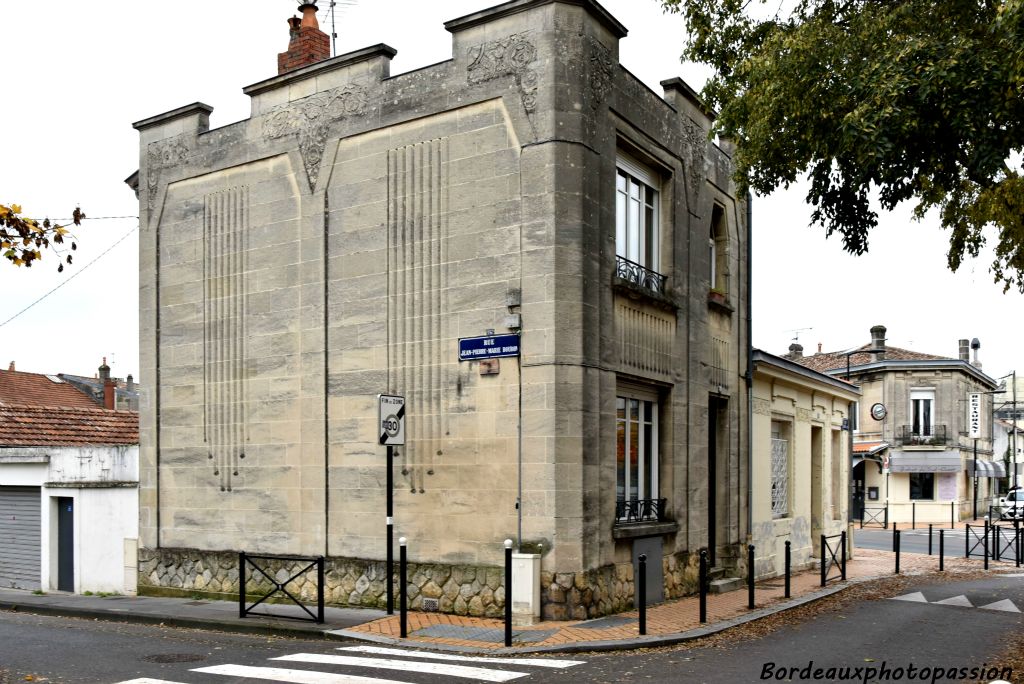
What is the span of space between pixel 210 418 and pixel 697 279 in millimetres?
8235

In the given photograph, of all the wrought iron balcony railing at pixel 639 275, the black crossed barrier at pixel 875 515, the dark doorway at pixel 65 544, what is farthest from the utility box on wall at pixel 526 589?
the black crossed barrier at pixel 875 515

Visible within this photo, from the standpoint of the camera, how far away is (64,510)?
18578 millimetres

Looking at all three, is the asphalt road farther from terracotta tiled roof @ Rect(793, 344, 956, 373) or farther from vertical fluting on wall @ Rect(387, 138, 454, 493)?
terracotta tiled roof @ Rect(793, 344, 956, 373)

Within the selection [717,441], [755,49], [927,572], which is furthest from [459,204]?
[927,572]

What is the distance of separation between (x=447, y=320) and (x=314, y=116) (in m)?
4.10

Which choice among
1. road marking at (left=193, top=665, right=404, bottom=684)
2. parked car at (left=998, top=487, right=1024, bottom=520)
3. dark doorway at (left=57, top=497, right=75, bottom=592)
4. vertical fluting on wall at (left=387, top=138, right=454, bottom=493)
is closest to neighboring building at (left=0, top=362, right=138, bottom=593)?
dark doorway at (left=57, top=497, right=75, bottom=592)

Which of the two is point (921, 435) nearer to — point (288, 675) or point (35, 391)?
point (35, 391)

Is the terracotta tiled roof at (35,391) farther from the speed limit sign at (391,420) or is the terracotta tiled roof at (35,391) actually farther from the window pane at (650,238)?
the speed limit sign at (391,420)

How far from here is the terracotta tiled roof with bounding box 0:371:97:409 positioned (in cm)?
3219

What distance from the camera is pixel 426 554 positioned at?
45.5 ft

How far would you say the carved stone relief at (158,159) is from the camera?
56.2ft

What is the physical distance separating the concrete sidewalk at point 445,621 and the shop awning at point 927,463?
1336 inches

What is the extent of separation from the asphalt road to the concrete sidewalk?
0.99ft

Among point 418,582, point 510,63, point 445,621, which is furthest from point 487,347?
point 510,63
